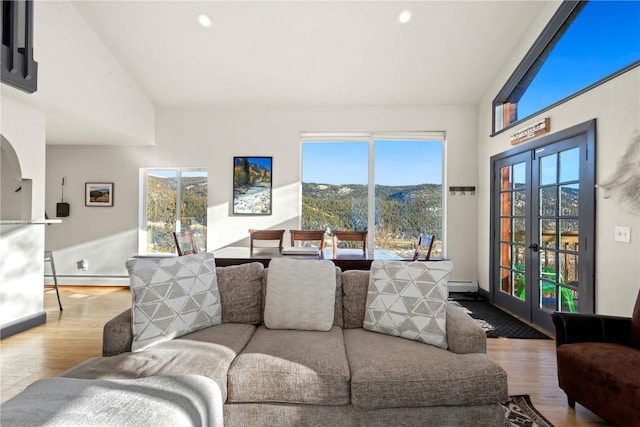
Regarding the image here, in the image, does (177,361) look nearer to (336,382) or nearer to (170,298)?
(170,298)

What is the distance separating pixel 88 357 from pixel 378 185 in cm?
418

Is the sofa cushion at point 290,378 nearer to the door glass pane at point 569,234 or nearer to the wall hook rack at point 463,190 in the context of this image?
the door glass pane at point 569,234

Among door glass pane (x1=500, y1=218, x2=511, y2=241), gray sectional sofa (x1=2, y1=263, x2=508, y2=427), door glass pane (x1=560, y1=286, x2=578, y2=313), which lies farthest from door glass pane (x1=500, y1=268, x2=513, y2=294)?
gray sectional sofa (x1=2, y1=263, x2=508, y2=427)

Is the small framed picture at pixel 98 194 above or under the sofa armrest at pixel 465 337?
above

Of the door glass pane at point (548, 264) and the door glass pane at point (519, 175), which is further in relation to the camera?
the door glass pane at point (519, 175)

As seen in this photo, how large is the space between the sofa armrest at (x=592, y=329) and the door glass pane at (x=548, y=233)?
1.44 metres

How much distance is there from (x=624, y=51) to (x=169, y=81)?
16.7ft

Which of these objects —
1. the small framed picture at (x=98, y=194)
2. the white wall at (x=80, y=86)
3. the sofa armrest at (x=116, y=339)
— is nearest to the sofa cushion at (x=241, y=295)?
the sofa armrest at (x=116, y=339)

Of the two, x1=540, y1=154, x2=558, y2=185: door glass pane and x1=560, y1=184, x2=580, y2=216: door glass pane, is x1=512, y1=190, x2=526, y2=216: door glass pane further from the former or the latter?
x1=560, y1=184, x2=580, y2=216: door glass pane

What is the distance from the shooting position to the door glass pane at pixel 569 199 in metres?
3.15

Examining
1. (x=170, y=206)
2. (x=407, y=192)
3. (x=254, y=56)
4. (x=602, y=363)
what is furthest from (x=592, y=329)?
(x=170, y=206)

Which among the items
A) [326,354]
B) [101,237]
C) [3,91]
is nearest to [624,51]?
[326,354]

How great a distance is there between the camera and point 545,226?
362 cm

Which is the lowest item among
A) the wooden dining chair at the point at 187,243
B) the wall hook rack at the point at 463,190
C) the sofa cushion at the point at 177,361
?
the sofa cushion at the point at 177,361
